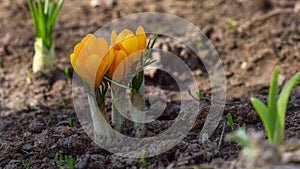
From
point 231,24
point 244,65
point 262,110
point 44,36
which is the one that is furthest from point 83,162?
point 231,24

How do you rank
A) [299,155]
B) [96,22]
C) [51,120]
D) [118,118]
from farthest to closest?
[96,22] < [51,120] < [118,118] < [299,155]

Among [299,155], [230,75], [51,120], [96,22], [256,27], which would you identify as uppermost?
[96,22]

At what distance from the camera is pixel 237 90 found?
3256mm

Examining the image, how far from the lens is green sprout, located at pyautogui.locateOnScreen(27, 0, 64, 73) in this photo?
3297 mm

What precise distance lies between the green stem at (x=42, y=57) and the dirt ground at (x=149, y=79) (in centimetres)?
5

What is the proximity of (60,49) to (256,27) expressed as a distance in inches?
54.2

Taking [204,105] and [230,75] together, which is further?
[230,75]

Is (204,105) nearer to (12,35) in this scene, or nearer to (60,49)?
(60,49)

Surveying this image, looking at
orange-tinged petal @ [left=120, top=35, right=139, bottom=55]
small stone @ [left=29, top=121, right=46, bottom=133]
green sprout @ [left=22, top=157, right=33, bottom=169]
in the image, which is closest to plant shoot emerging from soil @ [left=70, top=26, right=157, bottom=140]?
orange-tinged petal @ [left=120, top=35, right=139, bottom=55]

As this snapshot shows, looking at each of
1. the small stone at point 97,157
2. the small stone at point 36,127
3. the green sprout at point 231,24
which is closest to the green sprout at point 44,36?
the small stone at point 36,127

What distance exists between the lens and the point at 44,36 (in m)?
3.41

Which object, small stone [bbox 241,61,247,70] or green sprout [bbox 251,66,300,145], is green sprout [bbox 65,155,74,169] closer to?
green sprout [bbox 251,66,300,145]

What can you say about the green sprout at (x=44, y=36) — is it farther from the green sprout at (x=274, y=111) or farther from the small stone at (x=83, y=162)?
the green sprout at (x=274, y=111)

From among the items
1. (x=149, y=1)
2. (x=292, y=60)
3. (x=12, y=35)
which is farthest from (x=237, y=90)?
(x=12, y=35)
